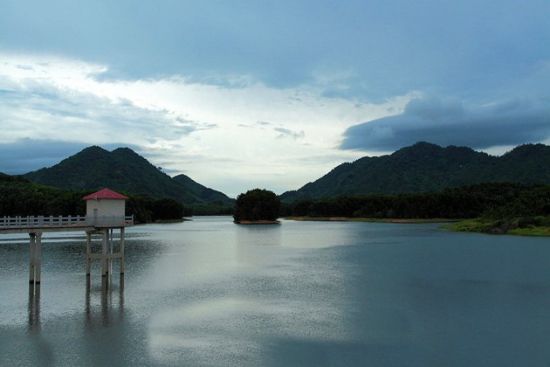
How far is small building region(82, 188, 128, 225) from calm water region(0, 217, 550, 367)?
20.7 feet

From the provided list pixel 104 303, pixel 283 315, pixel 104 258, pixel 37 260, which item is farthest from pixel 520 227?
pixel 37 260

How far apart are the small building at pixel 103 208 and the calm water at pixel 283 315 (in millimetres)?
6308

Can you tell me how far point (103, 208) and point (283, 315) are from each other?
82.1 ft

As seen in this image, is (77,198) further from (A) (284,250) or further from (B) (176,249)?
(A) (284,250)

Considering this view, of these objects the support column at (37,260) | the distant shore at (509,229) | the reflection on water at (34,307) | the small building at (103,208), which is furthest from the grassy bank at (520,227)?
the reflection on water at (34,307)

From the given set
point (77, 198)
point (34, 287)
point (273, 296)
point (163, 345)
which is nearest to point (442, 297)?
point (273, 296)

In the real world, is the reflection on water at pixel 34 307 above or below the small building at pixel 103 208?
below

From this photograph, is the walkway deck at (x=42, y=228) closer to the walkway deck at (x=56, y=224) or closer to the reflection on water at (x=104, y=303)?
the walkway deck at (x=56, y=224)

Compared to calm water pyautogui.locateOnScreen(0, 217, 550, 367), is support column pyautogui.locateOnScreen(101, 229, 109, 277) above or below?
above

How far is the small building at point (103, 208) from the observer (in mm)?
50594

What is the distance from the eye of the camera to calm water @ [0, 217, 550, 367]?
2598cm

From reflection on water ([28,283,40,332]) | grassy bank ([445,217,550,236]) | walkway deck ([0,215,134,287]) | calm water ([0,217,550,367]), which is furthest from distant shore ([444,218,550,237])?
reflection on water ([28,283,40,332])

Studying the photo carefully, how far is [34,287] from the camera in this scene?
45.6 m

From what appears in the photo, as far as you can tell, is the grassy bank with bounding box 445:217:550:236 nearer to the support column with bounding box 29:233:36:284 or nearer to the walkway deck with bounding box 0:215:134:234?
the walkway deck with bounding box 0:215:134:234
